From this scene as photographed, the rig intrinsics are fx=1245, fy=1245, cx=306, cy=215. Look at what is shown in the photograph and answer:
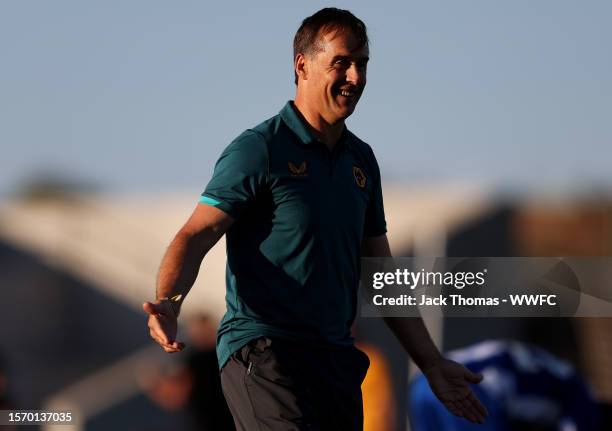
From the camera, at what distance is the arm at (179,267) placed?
384 cm

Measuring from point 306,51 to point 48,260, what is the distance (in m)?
20.5

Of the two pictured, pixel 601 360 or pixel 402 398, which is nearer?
pixel 402 398

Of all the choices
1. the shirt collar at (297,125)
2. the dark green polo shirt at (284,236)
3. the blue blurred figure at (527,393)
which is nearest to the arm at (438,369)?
the dark green polo shirt at (284,236)

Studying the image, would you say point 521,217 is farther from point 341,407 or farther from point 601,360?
point 341,407

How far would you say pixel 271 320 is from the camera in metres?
4.39

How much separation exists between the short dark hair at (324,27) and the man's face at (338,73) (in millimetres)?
21

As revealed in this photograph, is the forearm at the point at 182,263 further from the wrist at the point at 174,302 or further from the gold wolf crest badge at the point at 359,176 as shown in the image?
the gold wolf crest badge at the point at 359,176

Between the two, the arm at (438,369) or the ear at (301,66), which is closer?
the ear at (301,66)

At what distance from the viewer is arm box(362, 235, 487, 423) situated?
488 cm

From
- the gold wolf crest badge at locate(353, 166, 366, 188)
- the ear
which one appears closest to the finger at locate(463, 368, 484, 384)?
the gold wolf crest badge at locate(353, 166, 366, 188)

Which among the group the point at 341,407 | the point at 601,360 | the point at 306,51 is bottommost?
the point at 341,407

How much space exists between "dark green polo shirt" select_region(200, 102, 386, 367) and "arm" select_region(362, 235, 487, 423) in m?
0.43

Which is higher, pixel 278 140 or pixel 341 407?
pixel 278 140

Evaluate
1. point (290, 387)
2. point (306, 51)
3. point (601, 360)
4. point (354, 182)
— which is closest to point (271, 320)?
point (290, 387)
